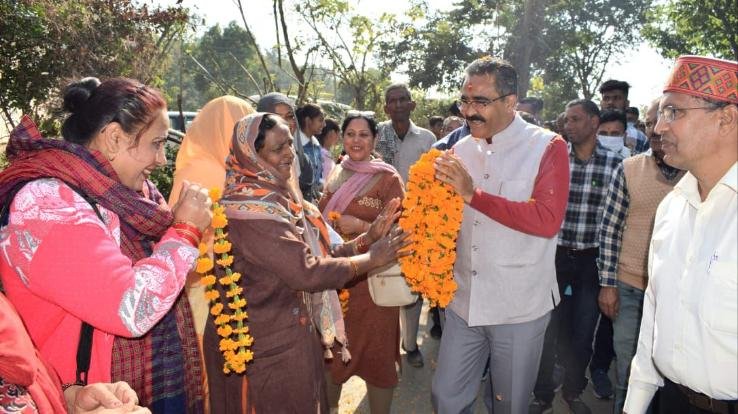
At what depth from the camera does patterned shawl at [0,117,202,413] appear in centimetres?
190

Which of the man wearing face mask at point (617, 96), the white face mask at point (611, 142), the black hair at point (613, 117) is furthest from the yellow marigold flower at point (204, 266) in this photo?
the man wearing face mask at point (617, 96)

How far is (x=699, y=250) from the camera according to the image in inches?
80.7

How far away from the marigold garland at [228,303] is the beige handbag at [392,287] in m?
1.35

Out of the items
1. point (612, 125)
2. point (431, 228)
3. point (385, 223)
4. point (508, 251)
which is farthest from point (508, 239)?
point (612, 125)

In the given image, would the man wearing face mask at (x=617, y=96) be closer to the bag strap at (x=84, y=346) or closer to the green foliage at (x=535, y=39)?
the bag strap at (x=84, y=346)

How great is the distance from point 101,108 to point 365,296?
2.63 meters

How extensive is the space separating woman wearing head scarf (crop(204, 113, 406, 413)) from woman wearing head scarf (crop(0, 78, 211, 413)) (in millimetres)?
471

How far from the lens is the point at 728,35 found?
15172 mm

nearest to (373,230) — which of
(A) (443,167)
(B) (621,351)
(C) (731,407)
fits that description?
(A) (443,167)

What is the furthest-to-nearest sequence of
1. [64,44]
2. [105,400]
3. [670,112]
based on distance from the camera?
[64,44]
[670,112]
[105,400]

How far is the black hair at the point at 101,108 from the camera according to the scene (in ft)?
6.69

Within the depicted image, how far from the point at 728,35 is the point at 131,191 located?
60.3ft

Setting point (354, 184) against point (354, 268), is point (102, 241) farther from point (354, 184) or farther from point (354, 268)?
point (354, 184)

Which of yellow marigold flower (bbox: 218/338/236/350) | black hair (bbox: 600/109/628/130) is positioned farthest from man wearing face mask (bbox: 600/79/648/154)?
yellow marigold flower (bbox: 218/338/236/350)
